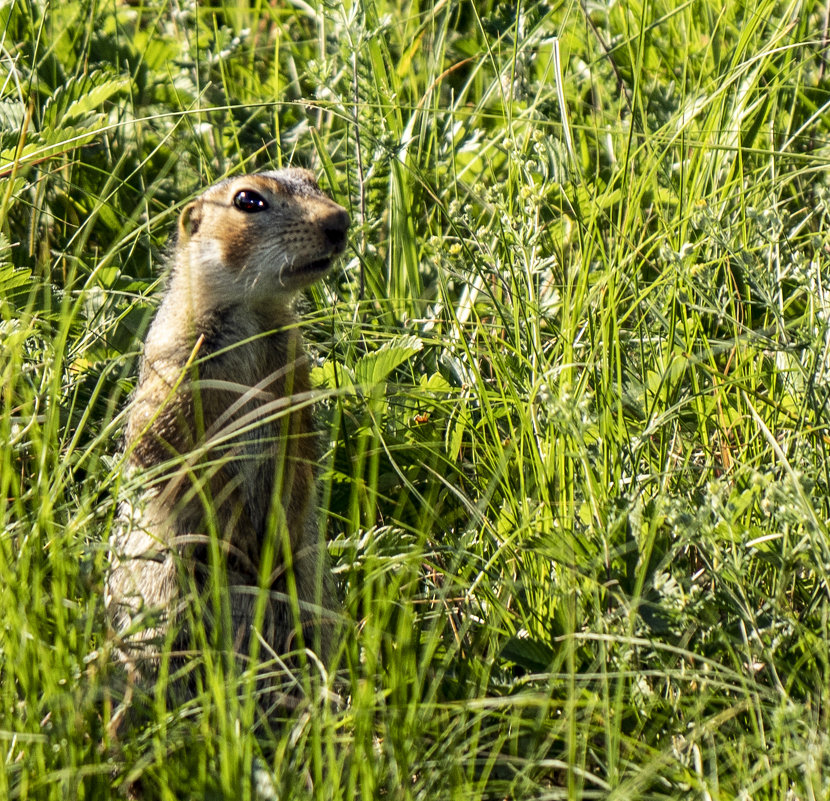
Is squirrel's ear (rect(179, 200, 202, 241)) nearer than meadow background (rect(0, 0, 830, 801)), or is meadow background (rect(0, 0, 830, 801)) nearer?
meadow background (rect(0, 0, 830, 801))

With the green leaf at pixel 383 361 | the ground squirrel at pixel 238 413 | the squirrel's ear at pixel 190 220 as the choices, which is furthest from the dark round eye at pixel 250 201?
the green leaf at pixel 383 361

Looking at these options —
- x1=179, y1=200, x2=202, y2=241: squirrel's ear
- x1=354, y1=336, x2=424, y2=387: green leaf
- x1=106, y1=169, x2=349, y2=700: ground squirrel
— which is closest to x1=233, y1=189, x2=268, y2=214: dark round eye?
x1=106, y1=169, x2=349, y2=700: ground squirrel

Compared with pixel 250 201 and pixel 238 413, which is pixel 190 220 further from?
pixel 238 413

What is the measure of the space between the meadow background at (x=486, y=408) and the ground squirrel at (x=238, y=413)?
0.13 meters

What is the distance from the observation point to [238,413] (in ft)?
10.9

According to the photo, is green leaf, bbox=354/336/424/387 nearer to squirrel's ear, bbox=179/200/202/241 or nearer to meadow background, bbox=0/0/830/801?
meadow background, bbox=0/0/830/801

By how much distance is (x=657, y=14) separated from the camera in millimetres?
4352

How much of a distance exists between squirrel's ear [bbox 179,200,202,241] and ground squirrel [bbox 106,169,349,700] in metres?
0.07

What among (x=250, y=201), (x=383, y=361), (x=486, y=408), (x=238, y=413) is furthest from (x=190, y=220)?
(x=486, y=408)

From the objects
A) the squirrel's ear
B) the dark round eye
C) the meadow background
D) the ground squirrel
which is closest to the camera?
the meadow background

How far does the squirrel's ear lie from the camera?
3604mm

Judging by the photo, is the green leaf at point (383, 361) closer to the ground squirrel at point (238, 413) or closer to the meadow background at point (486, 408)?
the meadow background at point (486, 408)

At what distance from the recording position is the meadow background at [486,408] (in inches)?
91.4

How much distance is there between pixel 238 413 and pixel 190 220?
688mm
